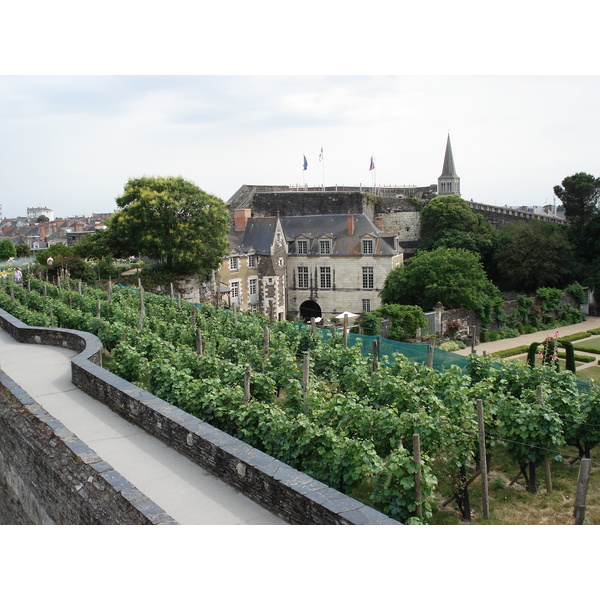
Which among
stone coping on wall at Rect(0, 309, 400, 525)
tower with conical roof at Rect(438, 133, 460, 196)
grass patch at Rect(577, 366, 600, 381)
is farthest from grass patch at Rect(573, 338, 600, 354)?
tower with conical roof at Rect(438, 133, 460, 196)

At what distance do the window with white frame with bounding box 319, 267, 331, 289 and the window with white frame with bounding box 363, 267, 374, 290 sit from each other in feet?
7.68

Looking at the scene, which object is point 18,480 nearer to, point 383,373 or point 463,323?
point 383,373

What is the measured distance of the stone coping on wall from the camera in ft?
21.2

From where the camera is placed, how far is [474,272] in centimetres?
3017

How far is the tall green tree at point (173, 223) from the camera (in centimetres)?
3198

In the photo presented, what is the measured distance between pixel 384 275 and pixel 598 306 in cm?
1228

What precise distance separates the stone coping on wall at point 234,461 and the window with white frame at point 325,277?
28.7 metres

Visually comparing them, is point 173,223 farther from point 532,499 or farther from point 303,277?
point 532,499

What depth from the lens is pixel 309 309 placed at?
41.9m

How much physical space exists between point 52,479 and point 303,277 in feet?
108

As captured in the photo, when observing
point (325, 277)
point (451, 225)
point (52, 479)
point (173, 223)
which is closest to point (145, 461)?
point (52, 479)

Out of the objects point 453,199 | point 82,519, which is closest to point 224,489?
point 82,519

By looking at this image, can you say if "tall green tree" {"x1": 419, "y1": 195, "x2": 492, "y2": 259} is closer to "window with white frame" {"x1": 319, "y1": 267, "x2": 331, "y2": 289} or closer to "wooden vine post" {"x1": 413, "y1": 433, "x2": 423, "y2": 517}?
"window with white frame" {"x1": 319, "y1": 267, "x2": 331, "y2": 289}

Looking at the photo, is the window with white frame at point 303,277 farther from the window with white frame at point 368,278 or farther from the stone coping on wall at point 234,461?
the stone coping on wall at point 234,461
